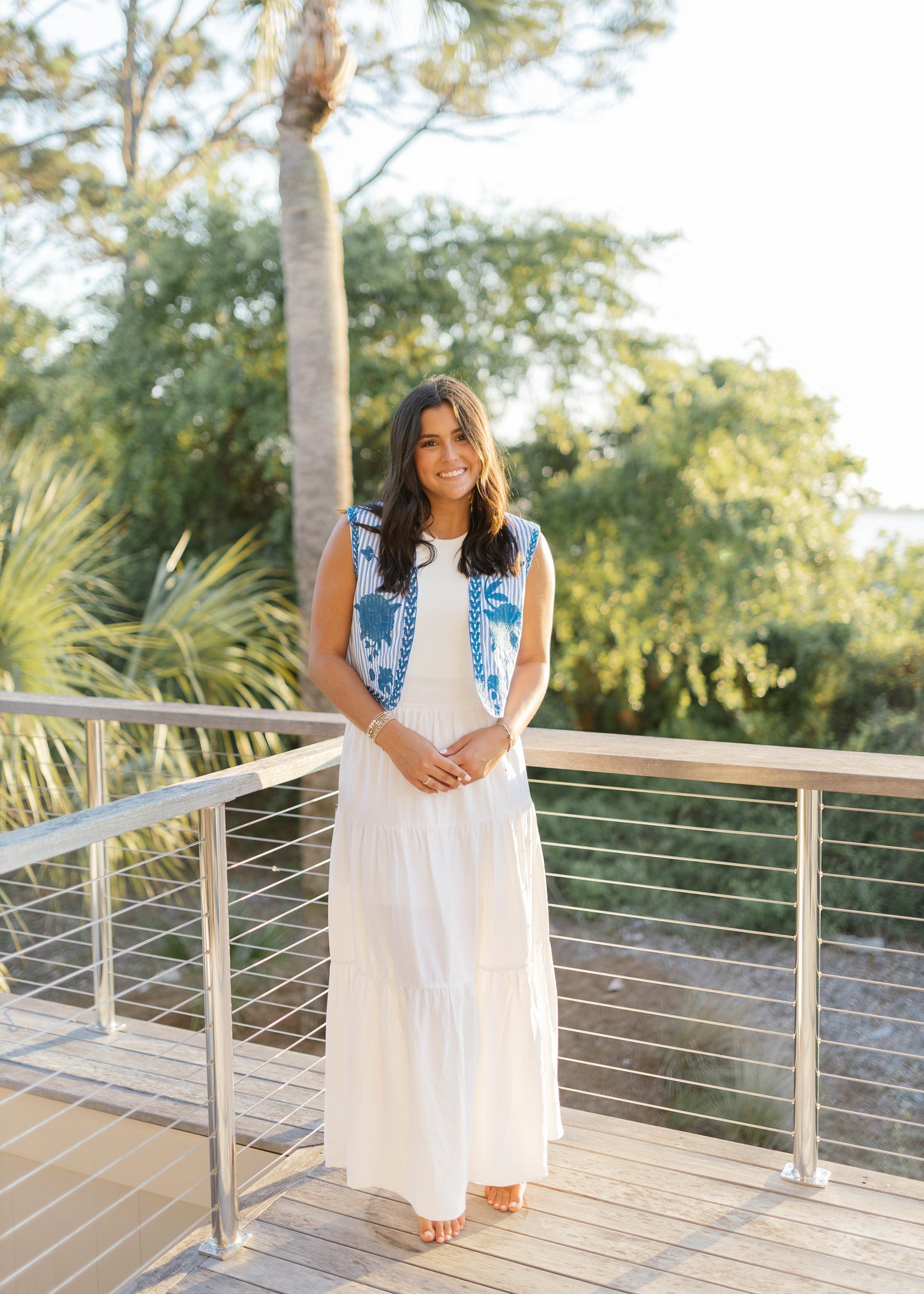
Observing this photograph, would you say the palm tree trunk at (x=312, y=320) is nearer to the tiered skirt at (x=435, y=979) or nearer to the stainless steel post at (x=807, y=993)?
the tiered skirt at (x=435, y=979)

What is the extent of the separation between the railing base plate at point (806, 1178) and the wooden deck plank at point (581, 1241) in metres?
0.26

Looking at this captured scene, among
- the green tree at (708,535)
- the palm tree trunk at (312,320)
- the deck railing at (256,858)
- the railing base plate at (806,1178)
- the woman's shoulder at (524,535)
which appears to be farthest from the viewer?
the green tree at (708,535)

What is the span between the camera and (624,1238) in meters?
2.03

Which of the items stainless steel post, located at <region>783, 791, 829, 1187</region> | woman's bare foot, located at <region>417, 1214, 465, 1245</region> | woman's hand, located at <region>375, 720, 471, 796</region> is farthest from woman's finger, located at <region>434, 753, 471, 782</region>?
woman's bare foot, located at <region>417, 1214, 465, 1245</region>

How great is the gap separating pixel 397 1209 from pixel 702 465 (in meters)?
5.94

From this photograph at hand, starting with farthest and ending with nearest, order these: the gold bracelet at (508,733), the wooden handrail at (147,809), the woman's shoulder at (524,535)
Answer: the woman's shoulder at (524,535) → the gold bracelet at (508,733) → the wooden handrail at (147,809)

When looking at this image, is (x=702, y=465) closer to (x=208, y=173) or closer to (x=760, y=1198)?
(x=208, y=173)

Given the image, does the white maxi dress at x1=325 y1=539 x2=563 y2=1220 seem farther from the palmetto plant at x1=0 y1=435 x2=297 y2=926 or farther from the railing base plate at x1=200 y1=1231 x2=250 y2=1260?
the palmetto plant at x1=0 y1=435 x2=297 y2=926

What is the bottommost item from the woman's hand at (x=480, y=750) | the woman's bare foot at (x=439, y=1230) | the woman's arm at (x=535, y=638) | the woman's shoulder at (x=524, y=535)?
the woman's bare foot at (x=439, y=1230)

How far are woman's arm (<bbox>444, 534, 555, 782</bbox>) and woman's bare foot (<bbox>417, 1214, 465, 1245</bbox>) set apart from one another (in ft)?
2.93

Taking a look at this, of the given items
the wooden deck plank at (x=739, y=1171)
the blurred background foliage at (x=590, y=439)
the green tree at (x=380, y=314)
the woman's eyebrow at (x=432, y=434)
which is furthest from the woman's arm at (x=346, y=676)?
the green tree at (x=380, y=314)

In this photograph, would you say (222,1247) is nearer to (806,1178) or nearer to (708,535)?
(806,1178)

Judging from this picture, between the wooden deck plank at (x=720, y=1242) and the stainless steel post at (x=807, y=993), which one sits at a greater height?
the stainless steel post at (x=807, y=993)

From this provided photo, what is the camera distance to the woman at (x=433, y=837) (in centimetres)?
193
